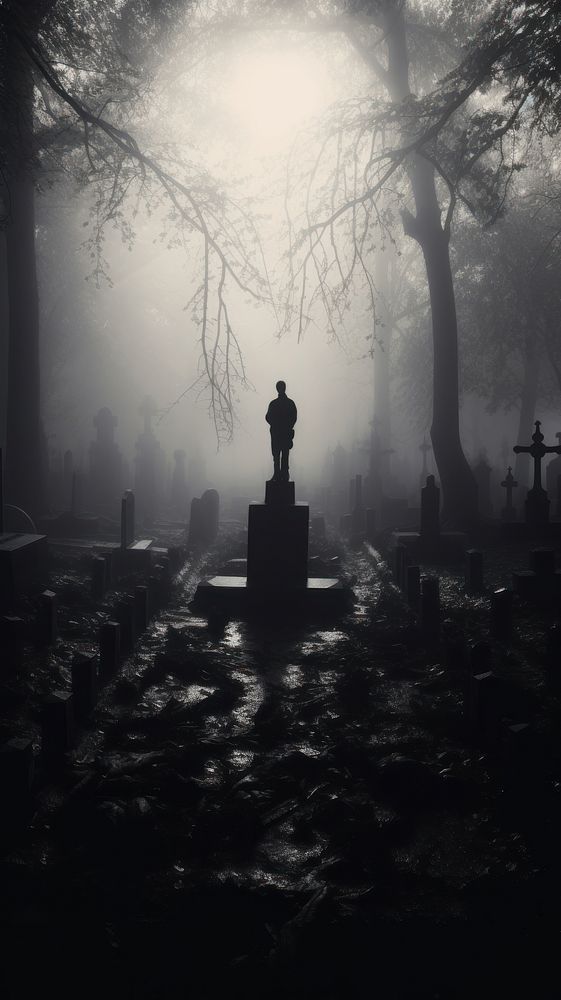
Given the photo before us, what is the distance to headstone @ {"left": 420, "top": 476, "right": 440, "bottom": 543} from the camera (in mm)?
11305

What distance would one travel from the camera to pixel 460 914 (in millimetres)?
2615

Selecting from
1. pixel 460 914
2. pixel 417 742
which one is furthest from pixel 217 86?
pixel 460 914

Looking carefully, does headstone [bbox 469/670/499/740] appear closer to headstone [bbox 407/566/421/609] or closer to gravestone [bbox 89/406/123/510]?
headstone [bbox 407/566/421/609]

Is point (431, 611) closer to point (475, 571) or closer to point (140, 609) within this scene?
point (475, 571)

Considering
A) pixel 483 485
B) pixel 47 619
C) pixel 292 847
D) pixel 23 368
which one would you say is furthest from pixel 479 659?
pixel 483 485

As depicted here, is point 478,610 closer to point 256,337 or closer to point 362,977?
point 362,977

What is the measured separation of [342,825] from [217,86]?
17952 mm

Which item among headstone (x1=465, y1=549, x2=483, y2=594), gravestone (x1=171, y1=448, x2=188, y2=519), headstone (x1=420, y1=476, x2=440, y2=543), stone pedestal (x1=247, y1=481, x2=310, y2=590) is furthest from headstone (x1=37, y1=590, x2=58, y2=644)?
gravestone (x1=171, y1=448, x2=188, y2=519)

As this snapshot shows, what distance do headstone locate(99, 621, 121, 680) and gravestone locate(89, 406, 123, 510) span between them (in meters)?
13.6

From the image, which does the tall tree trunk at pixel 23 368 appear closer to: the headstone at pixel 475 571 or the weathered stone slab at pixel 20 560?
the weathered stone slab at pixel 20 560

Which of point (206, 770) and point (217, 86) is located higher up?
point (217, 86)

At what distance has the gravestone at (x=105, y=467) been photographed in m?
19.3

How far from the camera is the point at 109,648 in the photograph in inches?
221

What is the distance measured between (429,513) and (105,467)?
11376mm
